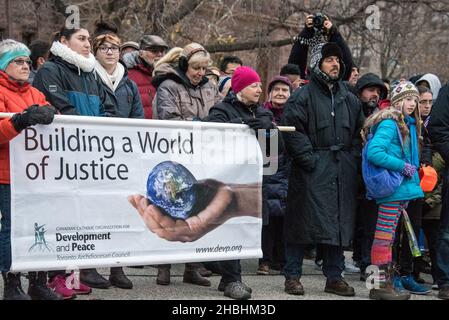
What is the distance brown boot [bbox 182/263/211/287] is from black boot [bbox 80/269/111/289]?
890 millimetres

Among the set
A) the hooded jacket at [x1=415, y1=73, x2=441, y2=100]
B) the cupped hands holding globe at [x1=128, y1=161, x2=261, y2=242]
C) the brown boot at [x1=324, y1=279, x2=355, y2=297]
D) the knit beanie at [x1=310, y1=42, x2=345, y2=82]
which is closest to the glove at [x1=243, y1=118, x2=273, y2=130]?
the cupped hands holding globe at [x1=128, y1=161, x2=261, y2=242]

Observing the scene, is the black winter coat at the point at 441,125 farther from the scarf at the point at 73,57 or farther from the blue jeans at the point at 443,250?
the scarf at the point at 73,57

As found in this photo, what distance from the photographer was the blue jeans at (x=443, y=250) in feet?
24.9

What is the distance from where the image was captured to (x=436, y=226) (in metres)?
8.22

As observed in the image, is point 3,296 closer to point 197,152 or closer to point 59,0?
point 197,152

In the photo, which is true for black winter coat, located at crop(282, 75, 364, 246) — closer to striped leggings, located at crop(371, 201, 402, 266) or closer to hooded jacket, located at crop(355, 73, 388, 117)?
striped leggings, located at crop(371, 201, 402, 266)

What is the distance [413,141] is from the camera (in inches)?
292

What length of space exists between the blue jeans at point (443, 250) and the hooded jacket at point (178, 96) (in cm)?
248

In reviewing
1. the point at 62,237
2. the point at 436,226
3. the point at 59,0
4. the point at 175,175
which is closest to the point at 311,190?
the point at 175,175

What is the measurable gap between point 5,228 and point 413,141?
378 cm

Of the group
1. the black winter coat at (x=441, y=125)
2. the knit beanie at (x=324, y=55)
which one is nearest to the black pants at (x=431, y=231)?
the black winter coat at (x=441, y=125)

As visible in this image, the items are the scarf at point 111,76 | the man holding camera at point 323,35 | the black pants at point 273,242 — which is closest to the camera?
the scarf at point 111,76

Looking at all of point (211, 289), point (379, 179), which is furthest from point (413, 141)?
point (211, 289)

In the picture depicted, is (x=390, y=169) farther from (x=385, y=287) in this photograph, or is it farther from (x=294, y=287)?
(x=294, y=287)
